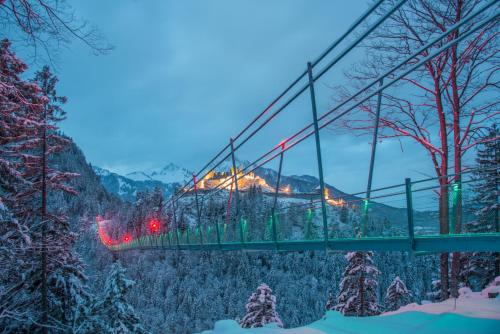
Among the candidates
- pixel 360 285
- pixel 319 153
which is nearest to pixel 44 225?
pixel 319 153

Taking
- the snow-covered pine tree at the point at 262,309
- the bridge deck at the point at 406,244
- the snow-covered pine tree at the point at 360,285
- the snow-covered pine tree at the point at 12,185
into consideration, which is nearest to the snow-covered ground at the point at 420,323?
the bridge deck at the point at 406,244

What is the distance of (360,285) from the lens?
17.9 metres

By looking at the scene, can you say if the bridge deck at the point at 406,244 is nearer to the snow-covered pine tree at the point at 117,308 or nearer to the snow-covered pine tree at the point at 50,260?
the snow-covered pine tree at the point at 50,260

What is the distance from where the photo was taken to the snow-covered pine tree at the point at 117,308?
43.1 ft

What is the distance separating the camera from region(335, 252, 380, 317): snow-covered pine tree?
17516mm

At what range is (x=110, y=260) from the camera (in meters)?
71.1

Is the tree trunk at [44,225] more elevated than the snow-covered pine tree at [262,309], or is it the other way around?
the tree trunk at [44,225]

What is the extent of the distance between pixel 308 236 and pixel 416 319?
2.56 m

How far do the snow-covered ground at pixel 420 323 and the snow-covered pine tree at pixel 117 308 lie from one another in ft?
23.4

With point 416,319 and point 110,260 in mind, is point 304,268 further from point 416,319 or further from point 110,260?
point 416,319

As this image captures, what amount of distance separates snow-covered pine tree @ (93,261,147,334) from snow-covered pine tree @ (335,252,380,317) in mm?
9246

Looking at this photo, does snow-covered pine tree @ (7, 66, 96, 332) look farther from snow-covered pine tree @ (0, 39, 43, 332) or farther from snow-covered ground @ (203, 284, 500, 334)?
snow-covered ground @ (203, 284, 500, 334)

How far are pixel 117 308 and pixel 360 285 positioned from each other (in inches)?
412

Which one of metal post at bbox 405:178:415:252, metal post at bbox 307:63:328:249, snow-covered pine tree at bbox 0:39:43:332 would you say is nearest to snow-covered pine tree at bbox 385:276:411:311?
metal post at bbox 307:63:328:249
